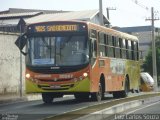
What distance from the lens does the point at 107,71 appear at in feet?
82.2

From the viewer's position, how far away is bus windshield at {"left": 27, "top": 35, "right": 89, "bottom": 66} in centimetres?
2181

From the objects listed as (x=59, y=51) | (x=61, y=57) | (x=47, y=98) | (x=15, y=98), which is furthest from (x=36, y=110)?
(x=15, y=98)

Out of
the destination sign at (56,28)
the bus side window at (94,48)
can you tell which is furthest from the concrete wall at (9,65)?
the bus side window at (94,48)

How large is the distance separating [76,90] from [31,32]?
2995 millimetres

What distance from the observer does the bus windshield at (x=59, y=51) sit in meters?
21.8

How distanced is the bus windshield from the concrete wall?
11625mm

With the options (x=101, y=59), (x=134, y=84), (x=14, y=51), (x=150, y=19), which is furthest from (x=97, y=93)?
(x=150, y=19)

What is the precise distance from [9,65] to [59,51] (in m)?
12.8

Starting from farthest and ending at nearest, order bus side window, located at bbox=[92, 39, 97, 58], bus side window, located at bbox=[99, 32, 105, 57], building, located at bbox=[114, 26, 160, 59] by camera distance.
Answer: building, located at bbox=[114, 26, 160, 59] < bus side window, located at bbox=[99, 32, 105, 57] < bus side window, located at bbox=[92, 39, 97, 58]

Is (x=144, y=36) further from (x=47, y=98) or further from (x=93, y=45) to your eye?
(x=93, y=45)

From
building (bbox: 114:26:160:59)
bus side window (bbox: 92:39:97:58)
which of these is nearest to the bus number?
bus side window (bbox: 92:39:97:58)

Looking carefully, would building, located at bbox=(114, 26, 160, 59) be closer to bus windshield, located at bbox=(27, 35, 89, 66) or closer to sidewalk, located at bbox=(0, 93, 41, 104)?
sidewalk, located at bbox=(0, 93, 41, 104)

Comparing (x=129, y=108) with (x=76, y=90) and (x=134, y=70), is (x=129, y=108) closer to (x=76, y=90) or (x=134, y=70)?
(x=76, y=90)

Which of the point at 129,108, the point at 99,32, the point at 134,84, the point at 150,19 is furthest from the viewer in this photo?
the point at 150,19
